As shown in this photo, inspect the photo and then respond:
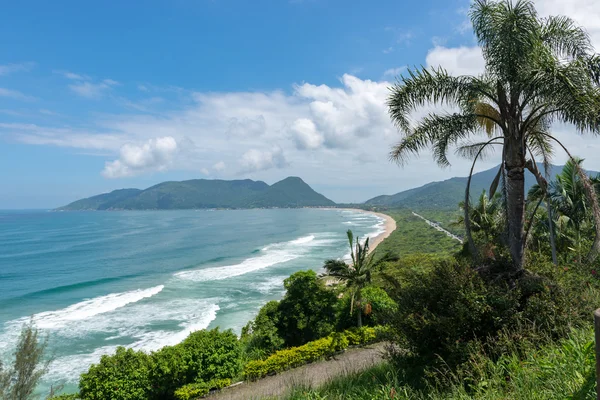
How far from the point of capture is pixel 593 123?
7109 mm

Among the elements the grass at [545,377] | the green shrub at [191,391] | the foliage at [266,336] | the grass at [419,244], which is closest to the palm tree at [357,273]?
the foliage at [266,336]

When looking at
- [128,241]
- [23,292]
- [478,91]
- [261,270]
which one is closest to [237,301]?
[261,270]

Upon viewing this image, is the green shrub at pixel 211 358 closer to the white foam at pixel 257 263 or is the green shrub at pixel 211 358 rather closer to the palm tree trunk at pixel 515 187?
the palm tree trunk at pixel 515 187

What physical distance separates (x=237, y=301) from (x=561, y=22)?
2983 cm

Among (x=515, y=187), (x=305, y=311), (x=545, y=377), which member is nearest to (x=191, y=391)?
(x=305, y=311)

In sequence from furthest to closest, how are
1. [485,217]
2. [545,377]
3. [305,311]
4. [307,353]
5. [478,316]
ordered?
[485,217] < [305,311] < [307,353] < [478,316] < [545,377]

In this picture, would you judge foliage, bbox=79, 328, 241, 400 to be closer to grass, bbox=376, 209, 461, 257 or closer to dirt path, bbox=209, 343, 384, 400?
dirt path, bbox=209, 343, 384, 400

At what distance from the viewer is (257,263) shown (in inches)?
1955

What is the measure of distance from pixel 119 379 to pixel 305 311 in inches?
322

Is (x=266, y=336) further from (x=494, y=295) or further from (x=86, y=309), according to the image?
(x=86, y=309)

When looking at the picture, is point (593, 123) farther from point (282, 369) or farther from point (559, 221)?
point (282, 369)

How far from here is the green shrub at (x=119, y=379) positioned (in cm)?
1209

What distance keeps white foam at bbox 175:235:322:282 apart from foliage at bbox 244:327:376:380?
2804 cm

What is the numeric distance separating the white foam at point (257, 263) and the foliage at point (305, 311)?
84.0ft
